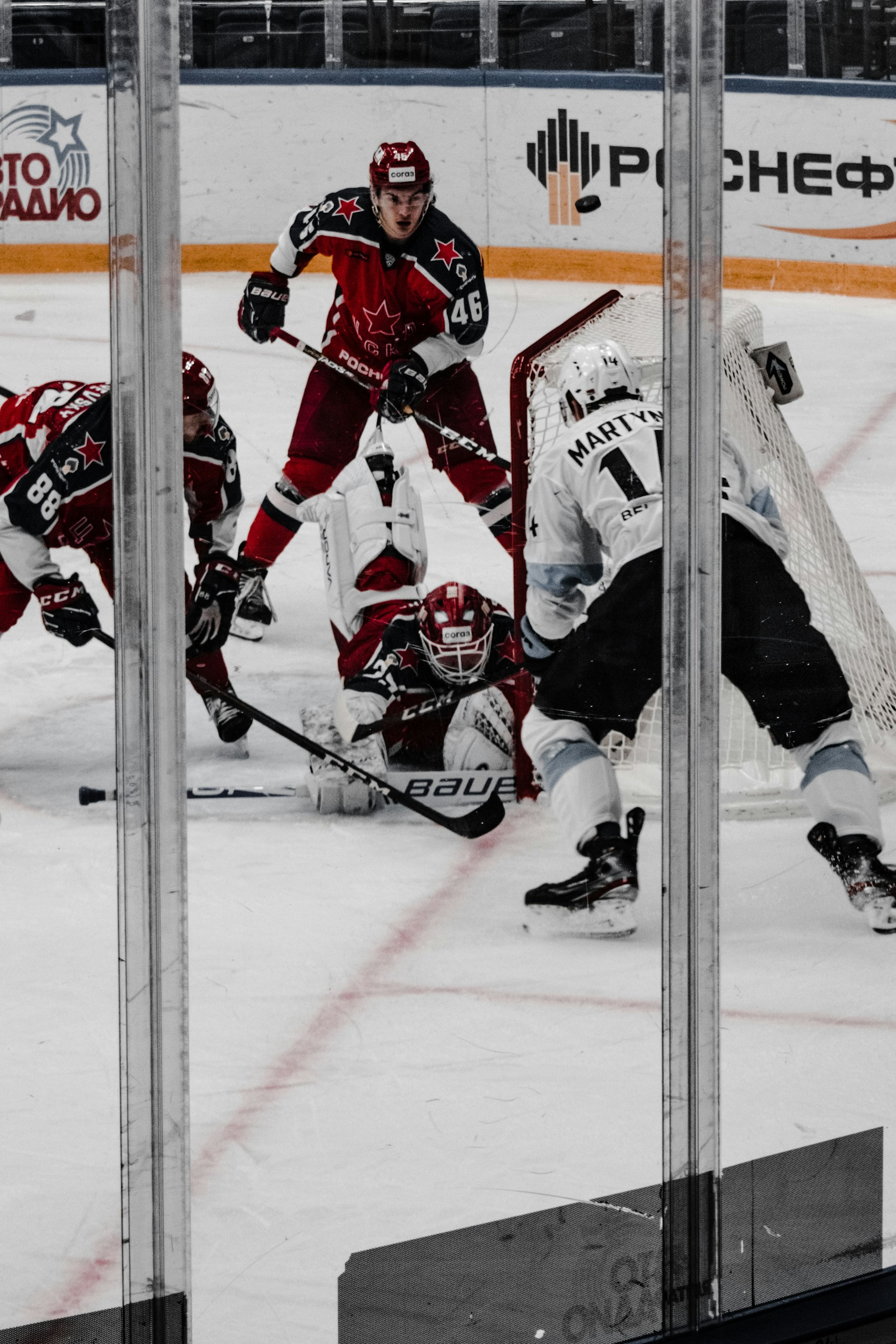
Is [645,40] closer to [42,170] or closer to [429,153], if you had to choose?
[429,153]

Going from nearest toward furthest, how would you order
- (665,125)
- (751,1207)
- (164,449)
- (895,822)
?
(164,449)
(665,125)
(751,1207)
(895,822)

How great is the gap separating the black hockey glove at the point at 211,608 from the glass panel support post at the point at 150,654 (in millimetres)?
754

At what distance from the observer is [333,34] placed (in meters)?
2.38

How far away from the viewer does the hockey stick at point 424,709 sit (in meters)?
2.82

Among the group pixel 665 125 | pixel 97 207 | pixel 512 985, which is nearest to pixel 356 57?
pixel 97 207

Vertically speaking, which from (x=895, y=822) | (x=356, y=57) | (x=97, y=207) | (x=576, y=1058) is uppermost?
(x=356, y=57)

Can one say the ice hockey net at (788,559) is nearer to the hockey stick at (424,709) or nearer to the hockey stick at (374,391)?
the hockey stick at (374,391)

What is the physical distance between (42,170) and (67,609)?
551 millimetres

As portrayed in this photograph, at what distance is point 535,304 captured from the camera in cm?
222

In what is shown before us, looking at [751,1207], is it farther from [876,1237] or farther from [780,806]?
[780,806]

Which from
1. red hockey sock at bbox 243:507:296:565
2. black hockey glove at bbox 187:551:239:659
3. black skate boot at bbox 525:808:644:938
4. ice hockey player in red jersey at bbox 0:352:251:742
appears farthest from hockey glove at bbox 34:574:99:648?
black skate boot at bbox 525:808:644:938

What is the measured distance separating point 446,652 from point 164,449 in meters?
1.44

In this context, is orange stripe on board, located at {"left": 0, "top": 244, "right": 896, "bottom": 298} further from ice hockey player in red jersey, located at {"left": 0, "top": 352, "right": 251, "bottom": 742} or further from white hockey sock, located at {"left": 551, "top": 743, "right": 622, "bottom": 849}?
white hockey sock, located at {"left": 551, "top": 743, "right": 622, "bottom": 849}

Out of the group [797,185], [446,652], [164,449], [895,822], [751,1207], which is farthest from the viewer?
[446,652]
